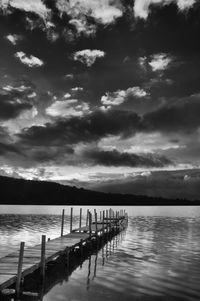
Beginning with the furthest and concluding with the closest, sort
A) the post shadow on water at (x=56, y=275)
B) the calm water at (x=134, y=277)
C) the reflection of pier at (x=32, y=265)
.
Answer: the calm water at (x=134, y=277), the post shadow on water at (x=56, y=275), the reflection of pier at (x=32, y=265)

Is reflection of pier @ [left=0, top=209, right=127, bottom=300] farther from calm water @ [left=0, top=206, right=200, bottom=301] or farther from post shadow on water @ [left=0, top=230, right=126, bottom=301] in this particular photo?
calm water @ [left=0, top=206, right=200, bottom=301]

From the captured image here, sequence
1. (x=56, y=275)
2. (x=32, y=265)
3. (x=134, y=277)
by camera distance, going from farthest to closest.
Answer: (x=56, y=275) < (x=134, y=277) < (x=32, y=265)

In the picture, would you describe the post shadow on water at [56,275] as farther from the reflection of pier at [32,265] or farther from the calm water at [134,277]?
the calm water at [134,277]

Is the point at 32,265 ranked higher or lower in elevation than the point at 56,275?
higher

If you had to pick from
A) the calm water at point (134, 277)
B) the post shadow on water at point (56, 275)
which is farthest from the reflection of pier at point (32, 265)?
the calm water at point (134, 277)

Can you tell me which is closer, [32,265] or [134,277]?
[32,265]

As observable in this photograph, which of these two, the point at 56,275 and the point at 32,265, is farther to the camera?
the point at 56,275

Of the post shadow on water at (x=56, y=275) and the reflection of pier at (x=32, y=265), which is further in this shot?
the post shadow on water at (x=56, y=275)

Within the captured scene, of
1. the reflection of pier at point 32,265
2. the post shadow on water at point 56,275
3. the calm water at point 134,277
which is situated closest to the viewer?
the reflection of pier at point 32,265

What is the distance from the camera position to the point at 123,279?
76.3 feet

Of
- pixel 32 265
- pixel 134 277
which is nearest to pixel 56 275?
pixel 32 265

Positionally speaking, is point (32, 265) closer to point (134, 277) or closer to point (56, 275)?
point (56, 275)

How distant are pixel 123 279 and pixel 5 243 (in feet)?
79.9

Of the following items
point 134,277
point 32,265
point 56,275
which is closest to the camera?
point 32,265
